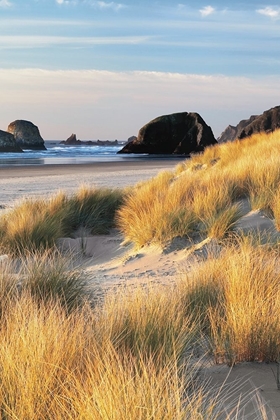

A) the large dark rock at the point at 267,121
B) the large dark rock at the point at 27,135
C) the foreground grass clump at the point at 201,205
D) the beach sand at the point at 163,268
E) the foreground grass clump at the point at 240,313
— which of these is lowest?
the beach sand at the point at 163,268

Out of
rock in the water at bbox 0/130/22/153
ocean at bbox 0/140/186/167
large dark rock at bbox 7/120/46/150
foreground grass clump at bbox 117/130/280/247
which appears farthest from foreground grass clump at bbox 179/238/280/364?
large dark rock at bbox 7/120/46/150

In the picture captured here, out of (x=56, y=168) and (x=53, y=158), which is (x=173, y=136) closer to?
(x=53, y=158)

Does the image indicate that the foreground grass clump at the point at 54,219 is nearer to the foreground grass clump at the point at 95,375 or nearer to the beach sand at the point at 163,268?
the beach sand at the point at 163,268

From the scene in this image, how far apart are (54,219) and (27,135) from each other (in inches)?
3242

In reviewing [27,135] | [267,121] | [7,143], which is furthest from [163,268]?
[27,135]

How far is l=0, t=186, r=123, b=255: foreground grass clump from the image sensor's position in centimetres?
656

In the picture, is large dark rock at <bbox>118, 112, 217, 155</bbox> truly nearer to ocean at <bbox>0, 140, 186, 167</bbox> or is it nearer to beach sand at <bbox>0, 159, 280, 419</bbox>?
ocean at <bbox>0, 140, 186, 167</bbox>

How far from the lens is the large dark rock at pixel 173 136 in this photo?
193ft

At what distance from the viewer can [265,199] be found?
621 cm

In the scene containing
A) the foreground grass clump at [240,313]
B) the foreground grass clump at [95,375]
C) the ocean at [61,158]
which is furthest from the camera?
the ocean at [61,158]

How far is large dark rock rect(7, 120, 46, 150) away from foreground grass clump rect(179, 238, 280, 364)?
82.4m

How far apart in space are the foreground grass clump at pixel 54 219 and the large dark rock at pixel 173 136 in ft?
160

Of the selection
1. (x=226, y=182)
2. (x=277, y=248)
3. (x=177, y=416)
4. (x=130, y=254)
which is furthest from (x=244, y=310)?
(x=226, y=182)

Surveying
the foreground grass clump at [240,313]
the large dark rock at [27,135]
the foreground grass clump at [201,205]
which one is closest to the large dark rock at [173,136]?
the large dark rock at [27,135]
